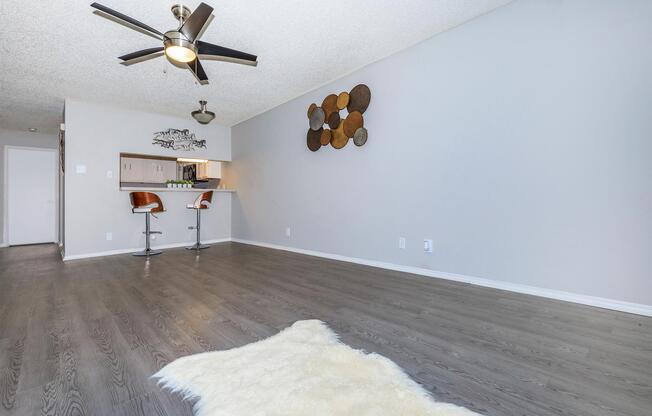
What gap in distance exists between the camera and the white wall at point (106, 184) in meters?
4.62

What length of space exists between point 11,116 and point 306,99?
5.31 metres

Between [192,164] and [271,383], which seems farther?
[192,164]

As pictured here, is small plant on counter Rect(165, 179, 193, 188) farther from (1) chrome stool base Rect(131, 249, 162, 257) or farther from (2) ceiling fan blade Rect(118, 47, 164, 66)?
(2) ceiling fan blade Rect(118, 47, 164, 66)

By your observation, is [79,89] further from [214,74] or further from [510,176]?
[510,176]

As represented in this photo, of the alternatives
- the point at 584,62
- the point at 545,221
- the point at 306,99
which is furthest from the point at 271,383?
the point at 306,99

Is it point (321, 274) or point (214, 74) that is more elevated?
point (214, 74)

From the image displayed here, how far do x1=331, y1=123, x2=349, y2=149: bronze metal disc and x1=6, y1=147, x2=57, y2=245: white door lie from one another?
21.4ft

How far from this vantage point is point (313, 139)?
4516 millimetres

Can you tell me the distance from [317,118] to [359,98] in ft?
2.67

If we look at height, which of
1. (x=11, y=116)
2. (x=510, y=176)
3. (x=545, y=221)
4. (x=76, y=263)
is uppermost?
(x=11, y=116)

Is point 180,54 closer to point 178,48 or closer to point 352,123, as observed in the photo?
point 178,48

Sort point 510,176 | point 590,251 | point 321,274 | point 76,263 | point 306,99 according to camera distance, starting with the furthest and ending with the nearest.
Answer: point 306,99 → point 76,263 → point 321,274 → point 510,176 → point 590,251

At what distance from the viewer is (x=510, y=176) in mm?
2660

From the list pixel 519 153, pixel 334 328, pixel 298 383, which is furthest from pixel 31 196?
pixel 519 153
